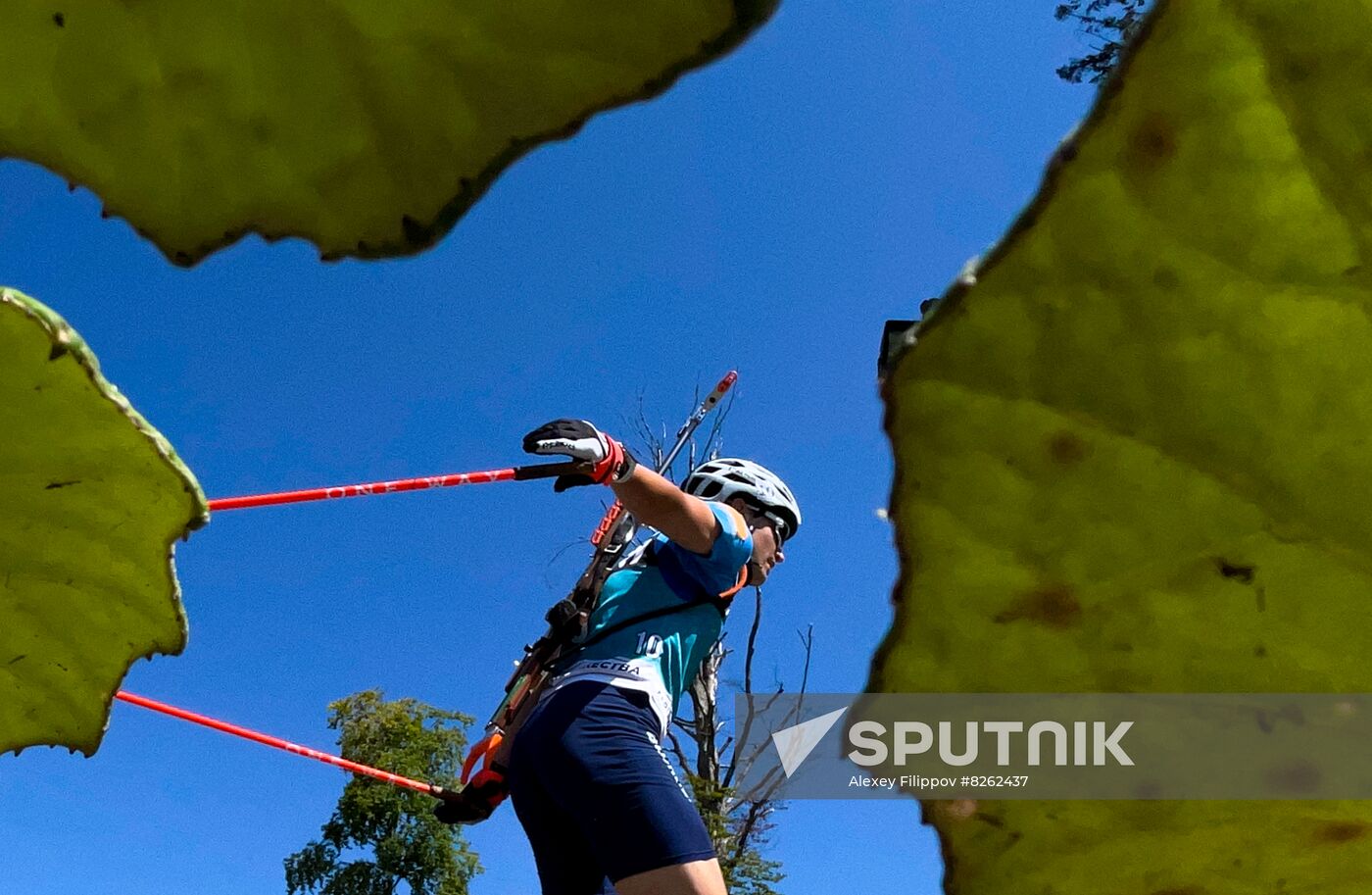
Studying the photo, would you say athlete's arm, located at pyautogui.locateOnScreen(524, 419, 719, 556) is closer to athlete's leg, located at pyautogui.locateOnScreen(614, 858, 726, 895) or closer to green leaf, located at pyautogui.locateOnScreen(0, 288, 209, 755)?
athlete's leg, located at pyautogui.locateOnScreen(614, 858, 726, 895)

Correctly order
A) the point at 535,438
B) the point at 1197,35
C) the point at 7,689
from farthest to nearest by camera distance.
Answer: the point at 535,438 < the point at 7,689 < the point at 1197,35

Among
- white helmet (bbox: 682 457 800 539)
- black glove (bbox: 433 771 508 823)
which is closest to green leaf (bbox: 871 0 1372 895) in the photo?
white helmet (bbox: 682 457 800 539)

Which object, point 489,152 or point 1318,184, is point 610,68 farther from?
point 1318,184

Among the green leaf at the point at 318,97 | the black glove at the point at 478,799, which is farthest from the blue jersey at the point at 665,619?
the green leaf at the point at 318,97

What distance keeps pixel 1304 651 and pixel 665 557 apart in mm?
1671

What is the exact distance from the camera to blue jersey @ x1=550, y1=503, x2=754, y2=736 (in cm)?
171

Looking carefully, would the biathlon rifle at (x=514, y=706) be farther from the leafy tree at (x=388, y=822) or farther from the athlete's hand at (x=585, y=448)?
the leafy tree at (x=388, y=822)

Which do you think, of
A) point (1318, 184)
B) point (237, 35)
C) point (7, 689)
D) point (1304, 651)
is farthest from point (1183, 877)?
point (7, 689)

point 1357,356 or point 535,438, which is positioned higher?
point 535,438

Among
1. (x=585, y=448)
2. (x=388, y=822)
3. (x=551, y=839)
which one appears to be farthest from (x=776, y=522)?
(x=388, y=822)

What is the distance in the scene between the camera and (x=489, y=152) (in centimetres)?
24

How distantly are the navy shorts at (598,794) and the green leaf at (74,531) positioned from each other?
1.09 meters

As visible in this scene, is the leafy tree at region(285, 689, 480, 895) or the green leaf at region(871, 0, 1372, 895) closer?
the green leaf at region(871, 0, 1372, 895)

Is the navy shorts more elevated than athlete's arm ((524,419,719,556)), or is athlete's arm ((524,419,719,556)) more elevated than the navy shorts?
athlete's arm ((524,419,719,556))
